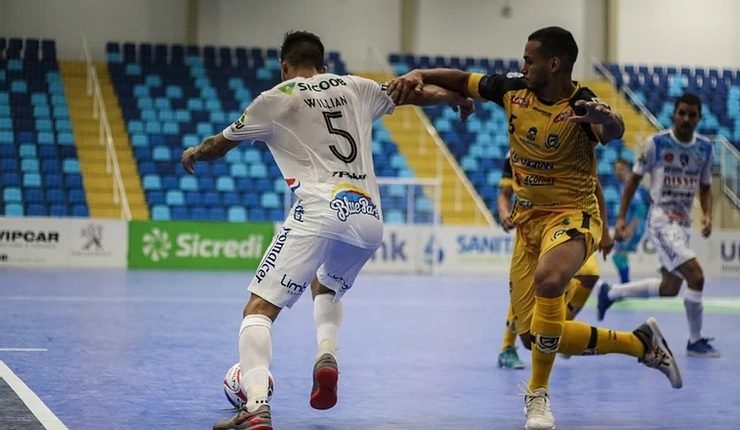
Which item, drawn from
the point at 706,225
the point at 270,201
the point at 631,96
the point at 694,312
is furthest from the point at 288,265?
the point at 631,96

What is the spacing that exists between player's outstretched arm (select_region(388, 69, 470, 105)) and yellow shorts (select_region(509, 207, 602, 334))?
82cm

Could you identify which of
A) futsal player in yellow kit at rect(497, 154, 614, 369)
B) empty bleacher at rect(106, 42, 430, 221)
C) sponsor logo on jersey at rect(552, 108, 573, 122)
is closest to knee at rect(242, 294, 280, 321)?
sponsor logo on jersey at rect(552, 108, 573, 122)

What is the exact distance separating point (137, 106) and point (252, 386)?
837 inches

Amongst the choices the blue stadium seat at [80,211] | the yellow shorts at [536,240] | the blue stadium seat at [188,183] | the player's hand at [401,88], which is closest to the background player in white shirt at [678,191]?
the yellow shorts at [536,240]

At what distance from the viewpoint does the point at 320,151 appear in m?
5.29

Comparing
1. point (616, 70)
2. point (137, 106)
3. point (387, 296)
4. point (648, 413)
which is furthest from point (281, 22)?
point (648, 413)

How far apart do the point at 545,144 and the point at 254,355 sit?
76.6 inches

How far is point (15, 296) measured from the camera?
12711mm

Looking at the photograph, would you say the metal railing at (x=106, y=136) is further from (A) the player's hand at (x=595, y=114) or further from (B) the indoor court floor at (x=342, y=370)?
(A) the player's hand at (x=595, y=114)

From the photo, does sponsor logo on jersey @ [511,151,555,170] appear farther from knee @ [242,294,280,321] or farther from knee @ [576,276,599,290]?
knee @ [576,276,599,290]

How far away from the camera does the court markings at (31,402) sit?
5020mm

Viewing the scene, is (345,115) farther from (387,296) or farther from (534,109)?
(387,296)

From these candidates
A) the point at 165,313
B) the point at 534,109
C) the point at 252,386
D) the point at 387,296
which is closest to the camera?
the point at 252,386

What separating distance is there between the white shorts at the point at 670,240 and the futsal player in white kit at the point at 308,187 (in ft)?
15.1
